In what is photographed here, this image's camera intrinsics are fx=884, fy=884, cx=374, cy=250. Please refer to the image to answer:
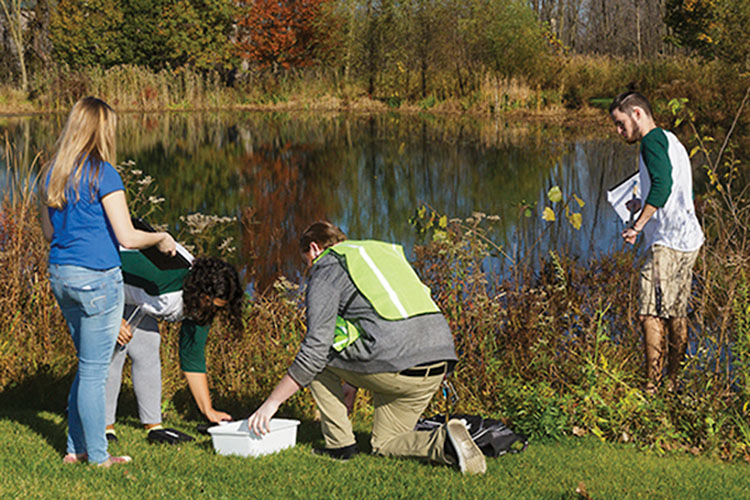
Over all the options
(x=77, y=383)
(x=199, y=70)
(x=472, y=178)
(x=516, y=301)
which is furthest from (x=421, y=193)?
(x=199, y=70)

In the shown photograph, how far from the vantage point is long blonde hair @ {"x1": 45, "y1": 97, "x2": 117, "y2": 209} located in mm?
3939

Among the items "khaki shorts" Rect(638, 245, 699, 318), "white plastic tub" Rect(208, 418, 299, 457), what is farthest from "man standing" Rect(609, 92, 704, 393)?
"white plastic tub" Rect(208, 418, 299, 457)

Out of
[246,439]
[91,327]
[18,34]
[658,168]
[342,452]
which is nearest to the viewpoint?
[91,327]

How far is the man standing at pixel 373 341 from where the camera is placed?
4.24 m

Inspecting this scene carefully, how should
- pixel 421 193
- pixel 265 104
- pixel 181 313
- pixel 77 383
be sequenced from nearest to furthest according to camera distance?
1. pixel 77 383
2. pixel 181 313
3. pixel 421 193
4. pixel 265 104

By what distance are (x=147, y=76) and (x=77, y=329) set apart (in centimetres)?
2993

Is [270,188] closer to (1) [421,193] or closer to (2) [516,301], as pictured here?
(1) [421,193]

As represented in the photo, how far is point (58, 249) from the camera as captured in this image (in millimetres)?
4031

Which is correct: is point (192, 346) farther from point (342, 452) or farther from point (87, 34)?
point (87, 34)

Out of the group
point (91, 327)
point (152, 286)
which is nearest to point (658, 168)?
point (152, 286)

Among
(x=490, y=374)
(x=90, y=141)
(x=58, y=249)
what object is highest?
(x=90, y=141)

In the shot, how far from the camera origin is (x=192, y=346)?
488 cm

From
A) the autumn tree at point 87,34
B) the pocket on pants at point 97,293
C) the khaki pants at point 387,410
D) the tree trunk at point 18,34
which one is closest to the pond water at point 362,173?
the khaki pants at point 387,410

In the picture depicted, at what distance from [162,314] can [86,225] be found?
0.88 metres
